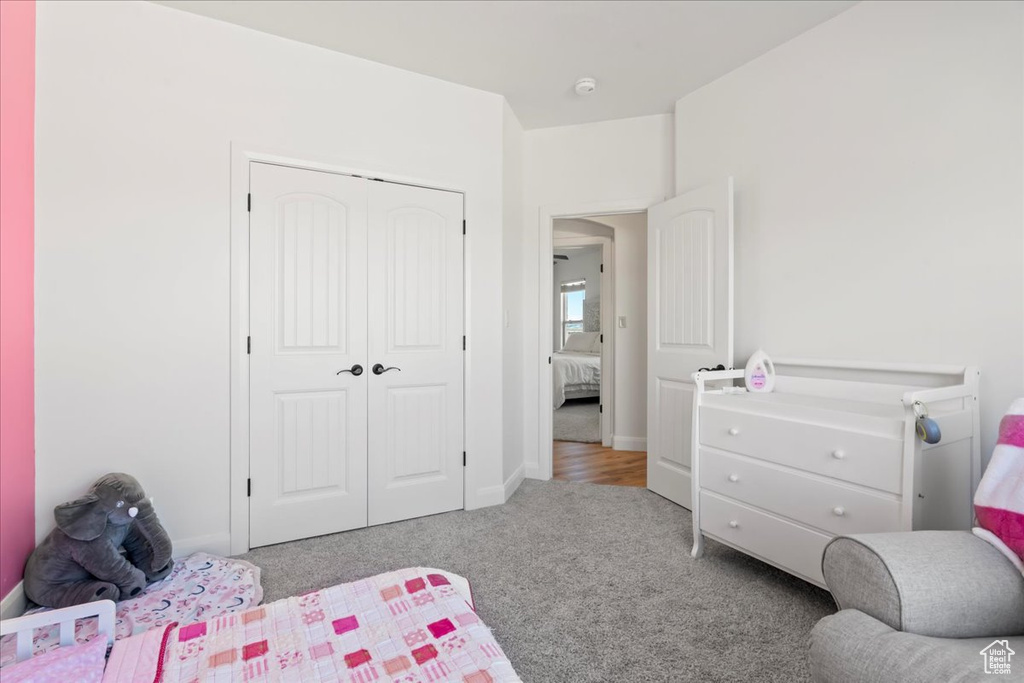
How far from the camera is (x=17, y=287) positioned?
1.92m

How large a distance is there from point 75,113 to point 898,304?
12.4 ft

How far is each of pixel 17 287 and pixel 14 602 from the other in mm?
1233

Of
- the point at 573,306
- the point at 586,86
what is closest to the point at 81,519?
the point at 586,86

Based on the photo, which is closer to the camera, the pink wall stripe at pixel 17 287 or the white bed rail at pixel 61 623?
the white bed rail at pixel 61 623

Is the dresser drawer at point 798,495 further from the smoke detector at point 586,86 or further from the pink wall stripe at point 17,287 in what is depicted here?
the pink wall stripe at point 17,287

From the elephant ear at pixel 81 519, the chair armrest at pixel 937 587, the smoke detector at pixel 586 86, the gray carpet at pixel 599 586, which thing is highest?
the smoke detector at pixel 586 86

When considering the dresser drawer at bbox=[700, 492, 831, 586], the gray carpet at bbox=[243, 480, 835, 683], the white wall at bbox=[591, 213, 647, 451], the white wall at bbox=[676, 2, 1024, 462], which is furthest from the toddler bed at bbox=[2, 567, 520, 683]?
the white wall at bbox=[591, 213, 647, 451]

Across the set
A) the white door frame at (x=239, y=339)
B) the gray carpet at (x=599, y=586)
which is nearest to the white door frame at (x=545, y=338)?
the gray carpet at (x=599, y=586)

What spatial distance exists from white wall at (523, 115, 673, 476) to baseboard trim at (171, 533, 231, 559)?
6.70ft

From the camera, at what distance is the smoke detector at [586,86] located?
296 cm

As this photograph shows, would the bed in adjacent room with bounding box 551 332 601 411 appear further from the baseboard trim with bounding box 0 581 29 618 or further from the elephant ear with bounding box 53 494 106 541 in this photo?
the baseboard trim with bounding box 0 581 29 618

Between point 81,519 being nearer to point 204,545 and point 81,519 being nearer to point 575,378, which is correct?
point 204,545

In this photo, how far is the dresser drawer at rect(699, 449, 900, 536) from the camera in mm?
→ 1651

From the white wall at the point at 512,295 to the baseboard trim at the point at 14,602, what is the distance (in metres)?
2.30
